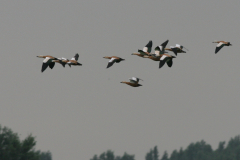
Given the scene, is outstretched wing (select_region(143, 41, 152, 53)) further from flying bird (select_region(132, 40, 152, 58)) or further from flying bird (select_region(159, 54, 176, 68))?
flying bird (select_region(159, 54, 176, 68))

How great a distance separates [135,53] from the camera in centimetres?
4897

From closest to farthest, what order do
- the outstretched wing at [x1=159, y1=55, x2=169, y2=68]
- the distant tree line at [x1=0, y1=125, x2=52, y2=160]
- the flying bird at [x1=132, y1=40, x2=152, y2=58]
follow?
the outstretched wing at [x1=159, y1=55, x2=169, y2=68] → the flying bird at [x1=132, y1=40, x2=152, y2=58] → the distant tree line at [x1=0, y1=125, x2=52, y2=160]

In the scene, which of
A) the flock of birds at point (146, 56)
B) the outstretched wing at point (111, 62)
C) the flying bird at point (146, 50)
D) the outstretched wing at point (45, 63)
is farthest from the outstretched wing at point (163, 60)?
the outstretched wing at point (45, 63)

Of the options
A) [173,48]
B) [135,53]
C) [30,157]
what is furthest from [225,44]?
[30,157]

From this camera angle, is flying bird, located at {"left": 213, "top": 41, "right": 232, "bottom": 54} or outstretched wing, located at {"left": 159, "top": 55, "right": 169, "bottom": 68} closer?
outstretched wing, located at {"left": 159, "top": 55, "right": 169, "bottom": 68}

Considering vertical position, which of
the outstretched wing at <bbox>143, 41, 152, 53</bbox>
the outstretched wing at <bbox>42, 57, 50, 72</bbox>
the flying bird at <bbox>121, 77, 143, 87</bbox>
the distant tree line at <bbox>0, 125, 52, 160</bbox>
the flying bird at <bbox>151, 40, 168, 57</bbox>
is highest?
the distant tree line at <bbox>0, 125, 52, 160</bbox>

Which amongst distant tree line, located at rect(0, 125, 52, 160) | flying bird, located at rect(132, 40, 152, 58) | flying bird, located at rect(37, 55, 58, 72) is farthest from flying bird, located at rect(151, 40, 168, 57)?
distant tree line, located at rect(0, 125, 52, 160)

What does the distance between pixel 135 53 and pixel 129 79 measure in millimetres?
3147

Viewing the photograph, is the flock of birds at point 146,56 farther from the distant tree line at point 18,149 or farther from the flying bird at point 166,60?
the distant tree line at point 18,149

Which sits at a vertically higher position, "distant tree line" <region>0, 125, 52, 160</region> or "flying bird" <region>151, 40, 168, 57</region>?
"distant tree line" <region>0, 125, 52, 160</region>

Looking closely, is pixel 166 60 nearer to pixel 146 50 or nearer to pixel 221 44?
pixel 146 50

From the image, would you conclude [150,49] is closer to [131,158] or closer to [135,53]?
[135,53]

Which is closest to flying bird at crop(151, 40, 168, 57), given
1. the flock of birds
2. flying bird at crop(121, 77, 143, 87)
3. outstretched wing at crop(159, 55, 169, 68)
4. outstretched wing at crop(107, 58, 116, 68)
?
the flock of birds

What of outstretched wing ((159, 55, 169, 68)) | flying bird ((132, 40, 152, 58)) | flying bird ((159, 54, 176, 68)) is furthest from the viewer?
flying bird ((132, 40, 152, 58))
